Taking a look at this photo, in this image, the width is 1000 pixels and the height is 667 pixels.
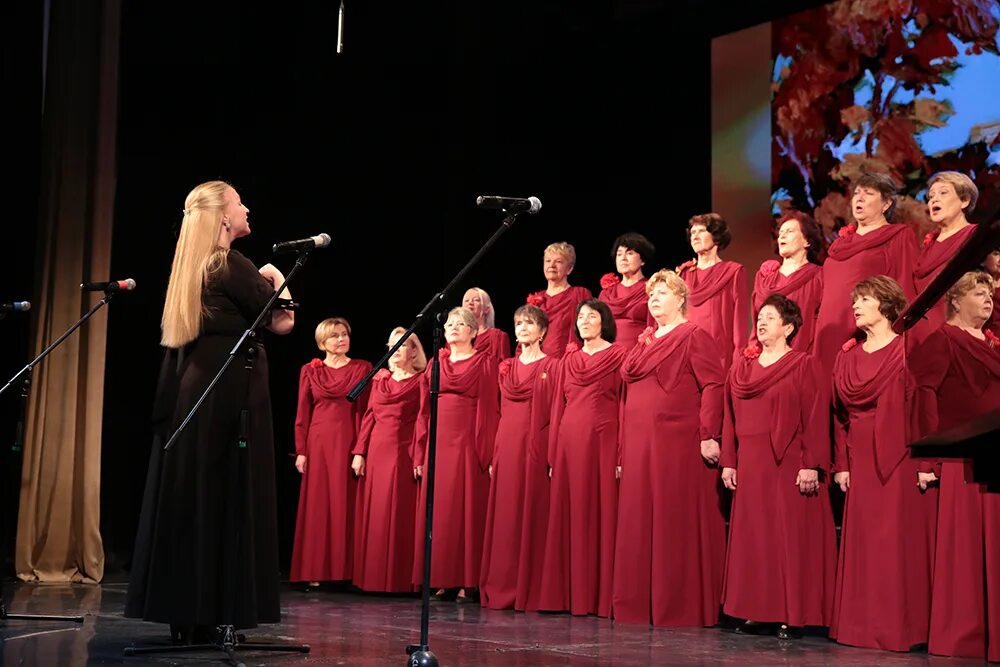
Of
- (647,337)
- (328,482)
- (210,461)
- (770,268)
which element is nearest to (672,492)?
(647,337)

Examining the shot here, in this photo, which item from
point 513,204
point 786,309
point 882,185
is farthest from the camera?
point 882,185

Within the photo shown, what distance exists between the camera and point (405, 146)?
966 cm

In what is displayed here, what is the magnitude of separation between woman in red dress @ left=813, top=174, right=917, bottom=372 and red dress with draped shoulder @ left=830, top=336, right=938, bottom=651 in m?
0.63

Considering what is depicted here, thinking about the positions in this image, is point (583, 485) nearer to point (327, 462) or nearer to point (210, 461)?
point (327, 462)

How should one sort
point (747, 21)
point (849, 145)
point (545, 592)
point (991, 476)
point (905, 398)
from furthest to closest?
point (747, 21) → point (849, 145) → point (545, 592) → point (905, 398) → point (991, 476)

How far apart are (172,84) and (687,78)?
3.86 meters

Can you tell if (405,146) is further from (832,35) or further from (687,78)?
(832,35)

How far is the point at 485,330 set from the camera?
774 cm

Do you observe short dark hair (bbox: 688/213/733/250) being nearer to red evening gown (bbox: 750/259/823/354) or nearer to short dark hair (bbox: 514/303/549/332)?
red evening gown (bbox: 750/259/823/354)

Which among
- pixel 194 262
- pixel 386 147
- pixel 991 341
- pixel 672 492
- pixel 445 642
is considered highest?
pixel 386 147

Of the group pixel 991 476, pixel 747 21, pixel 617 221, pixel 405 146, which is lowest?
pixel 991 476

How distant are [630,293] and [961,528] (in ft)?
9.00

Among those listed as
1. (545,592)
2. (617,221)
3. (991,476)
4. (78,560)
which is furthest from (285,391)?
(991,476)

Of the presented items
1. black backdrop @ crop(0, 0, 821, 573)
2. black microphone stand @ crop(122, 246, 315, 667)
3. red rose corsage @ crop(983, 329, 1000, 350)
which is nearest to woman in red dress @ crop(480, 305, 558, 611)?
black backdrop @ crop(0, 0, 821, 573)
